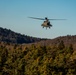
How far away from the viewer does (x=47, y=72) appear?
121m

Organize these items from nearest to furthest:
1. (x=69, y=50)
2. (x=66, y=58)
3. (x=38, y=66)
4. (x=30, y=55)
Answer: (x=38, y=66)
(x=66, y=58)
(x=30, y=55)
(x=69, y=50)

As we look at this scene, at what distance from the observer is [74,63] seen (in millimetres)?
140500

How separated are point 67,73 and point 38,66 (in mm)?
12047

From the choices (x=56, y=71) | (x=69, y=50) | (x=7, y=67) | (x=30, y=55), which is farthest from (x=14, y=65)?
(x=69, y=50)

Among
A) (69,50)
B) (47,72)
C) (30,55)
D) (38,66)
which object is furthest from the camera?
(69,50)

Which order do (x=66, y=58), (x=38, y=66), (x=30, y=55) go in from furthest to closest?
(x=30, y=55)
(x=66, y=58)
(x=38, y=66)

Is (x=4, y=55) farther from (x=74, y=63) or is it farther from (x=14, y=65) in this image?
(x=74, y=63)

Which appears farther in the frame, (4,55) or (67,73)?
(4,55)

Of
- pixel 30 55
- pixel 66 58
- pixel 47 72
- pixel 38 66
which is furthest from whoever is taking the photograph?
pixel 30 55

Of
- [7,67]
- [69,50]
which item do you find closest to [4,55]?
[7,67]

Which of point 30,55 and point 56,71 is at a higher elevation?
point 30,55

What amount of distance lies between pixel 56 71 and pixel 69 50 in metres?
41.6

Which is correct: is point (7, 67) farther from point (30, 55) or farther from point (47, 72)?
point (47, 72)

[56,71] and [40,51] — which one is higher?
[40,51]
